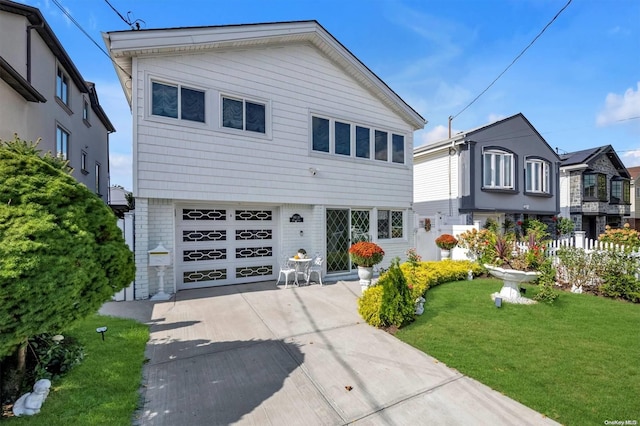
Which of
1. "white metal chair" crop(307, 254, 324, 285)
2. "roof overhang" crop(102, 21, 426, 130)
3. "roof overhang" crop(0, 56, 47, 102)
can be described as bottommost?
"white metal chair" crop(307, 254, 324, 285)

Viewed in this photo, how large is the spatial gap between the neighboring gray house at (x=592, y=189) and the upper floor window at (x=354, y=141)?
19274 mm

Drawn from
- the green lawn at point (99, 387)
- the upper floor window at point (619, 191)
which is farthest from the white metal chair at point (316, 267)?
the upper floor window at point (619, 191)

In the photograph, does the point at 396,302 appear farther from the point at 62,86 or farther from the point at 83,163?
the point at 83,163

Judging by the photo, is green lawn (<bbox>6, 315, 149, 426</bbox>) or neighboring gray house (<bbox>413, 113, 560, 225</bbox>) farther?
neighboring gray house (<bbox>413, 113, 560, 225</bbox>)

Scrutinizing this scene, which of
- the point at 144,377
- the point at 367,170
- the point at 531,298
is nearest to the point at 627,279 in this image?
the point at 531,298

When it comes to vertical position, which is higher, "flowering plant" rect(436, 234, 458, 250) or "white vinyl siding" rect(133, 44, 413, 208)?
"white vinyl siding" rect(133, 44, 413, 208)

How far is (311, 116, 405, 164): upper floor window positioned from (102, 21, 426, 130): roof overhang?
1.34 m

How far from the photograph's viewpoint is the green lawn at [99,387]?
254 cm

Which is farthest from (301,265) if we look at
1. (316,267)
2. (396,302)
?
(396,302)

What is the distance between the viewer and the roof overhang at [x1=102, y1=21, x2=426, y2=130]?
649 cm

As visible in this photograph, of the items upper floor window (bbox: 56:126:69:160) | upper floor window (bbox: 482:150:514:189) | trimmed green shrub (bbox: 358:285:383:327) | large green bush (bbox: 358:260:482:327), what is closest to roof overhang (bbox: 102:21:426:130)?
upper floor window (bbox: 56:126:69:160)

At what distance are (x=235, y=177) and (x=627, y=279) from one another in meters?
9.94

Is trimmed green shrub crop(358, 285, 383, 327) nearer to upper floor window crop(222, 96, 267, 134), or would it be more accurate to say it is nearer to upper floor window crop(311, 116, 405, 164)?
upper floor window crop(311, 116, 405, 164)

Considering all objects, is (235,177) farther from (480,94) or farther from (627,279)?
(480,94)
